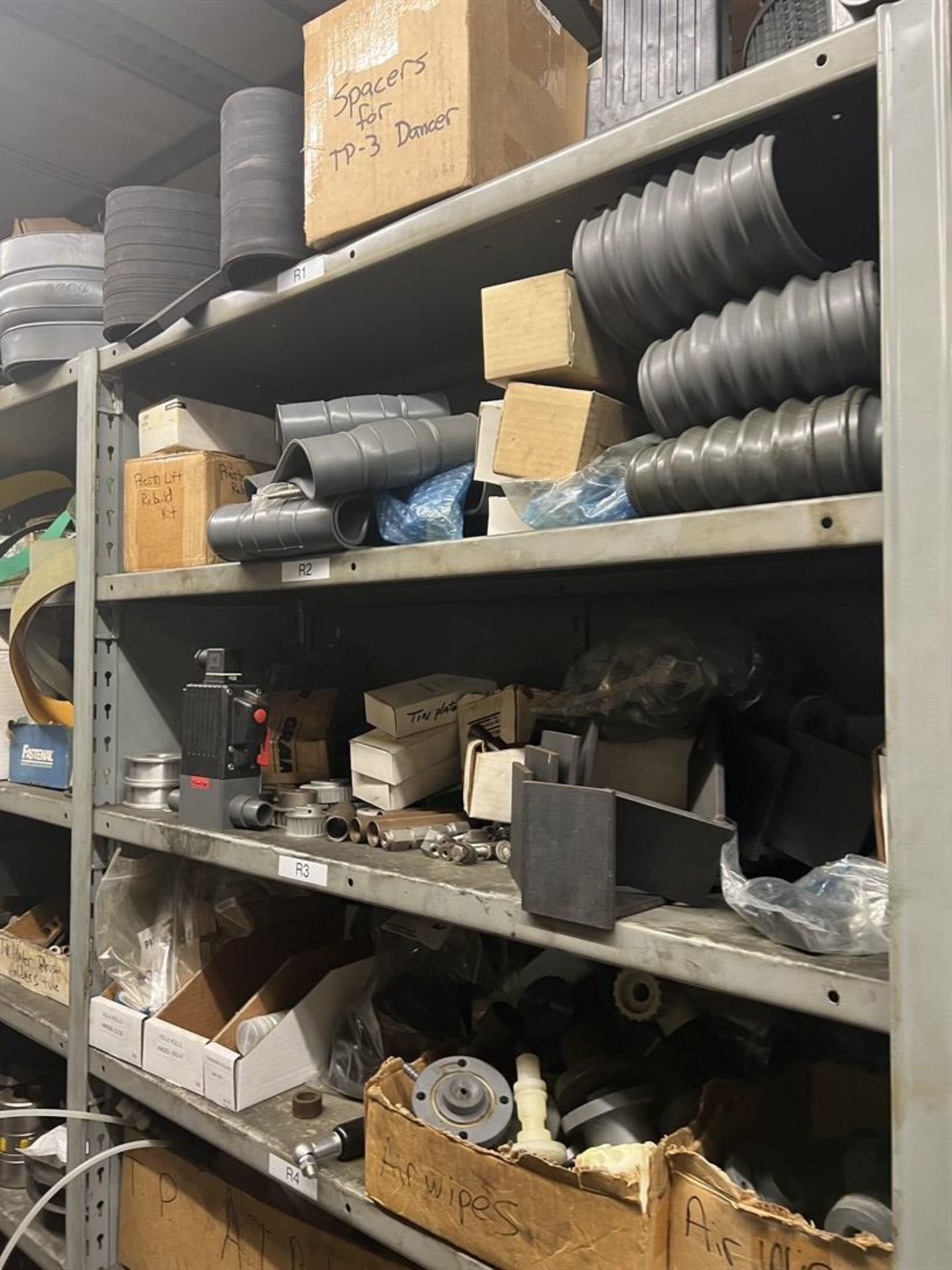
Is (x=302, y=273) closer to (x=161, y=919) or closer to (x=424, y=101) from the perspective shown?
(x=424, y=101)

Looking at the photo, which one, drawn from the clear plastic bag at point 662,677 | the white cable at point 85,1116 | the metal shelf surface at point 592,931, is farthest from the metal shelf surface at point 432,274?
the white cable at point 85,1116

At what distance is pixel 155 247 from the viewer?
4.58ft

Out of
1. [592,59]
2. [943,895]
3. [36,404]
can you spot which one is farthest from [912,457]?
[36,404]

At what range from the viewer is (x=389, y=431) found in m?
1.14

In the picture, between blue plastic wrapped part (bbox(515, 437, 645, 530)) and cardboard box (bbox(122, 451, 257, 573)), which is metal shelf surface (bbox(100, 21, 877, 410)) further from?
Result: blue plastic wrapped part (bbox(515, 437, 645, 530))

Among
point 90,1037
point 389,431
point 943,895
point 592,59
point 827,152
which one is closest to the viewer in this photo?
point 943,895

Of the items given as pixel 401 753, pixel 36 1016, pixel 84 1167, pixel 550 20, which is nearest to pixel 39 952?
pixel 36 1016

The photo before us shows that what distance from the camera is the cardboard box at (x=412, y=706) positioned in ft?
4.26

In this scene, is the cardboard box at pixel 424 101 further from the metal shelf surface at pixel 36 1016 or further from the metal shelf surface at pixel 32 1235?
the metal shelf surface at pixel 32 1235

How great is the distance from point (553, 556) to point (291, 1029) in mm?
828

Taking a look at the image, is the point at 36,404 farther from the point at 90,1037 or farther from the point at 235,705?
the point at 90,1037

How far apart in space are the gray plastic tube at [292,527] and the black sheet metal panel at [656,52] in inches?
21.1

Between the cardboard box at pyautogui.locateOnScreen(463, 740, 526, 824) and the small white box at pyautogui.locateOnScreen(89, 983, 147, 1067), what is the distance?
66 cm

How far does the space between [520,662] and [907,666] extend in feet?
3.13
